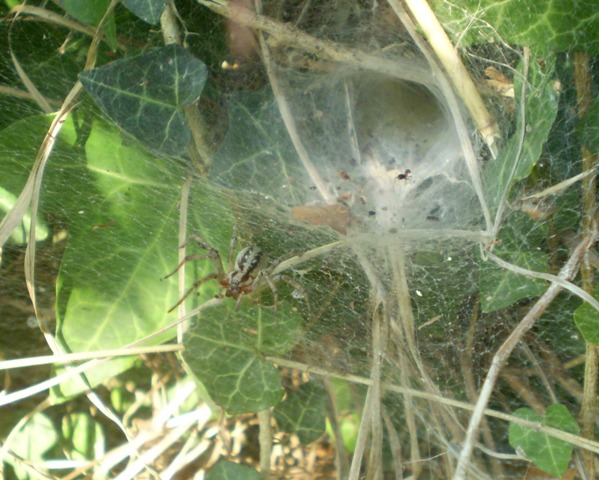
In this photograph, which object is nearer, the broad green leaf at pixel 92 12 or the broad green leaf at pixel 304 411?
the broad green leaf at pixel 92 12

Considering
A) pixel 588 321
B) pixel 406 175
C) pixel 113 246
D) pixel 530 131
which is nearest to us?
pixel 530 131

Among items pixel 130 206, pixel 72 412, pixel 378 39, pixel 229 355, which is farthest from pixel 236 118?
pixel 72 412

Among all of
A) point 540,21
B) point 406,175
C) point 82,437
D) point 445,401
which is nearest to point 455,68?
point 540,21

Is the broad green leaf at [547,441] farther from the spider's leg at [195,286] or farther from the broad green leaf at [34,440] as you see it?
the broad green leaf at [34,440]

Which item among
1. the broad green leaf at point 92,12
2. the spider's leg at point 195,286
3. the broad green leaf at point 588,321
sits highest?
the broad green leaf at point 92,12

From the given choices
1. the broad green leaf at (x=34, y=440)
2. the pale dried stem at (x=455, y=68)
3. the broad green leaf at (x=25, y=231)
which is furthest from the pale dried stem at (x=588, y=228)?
the broad green leaf at (x=34, y=440)

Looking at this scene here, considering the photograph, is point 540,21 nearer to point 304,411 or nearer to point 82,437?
point 304,411
